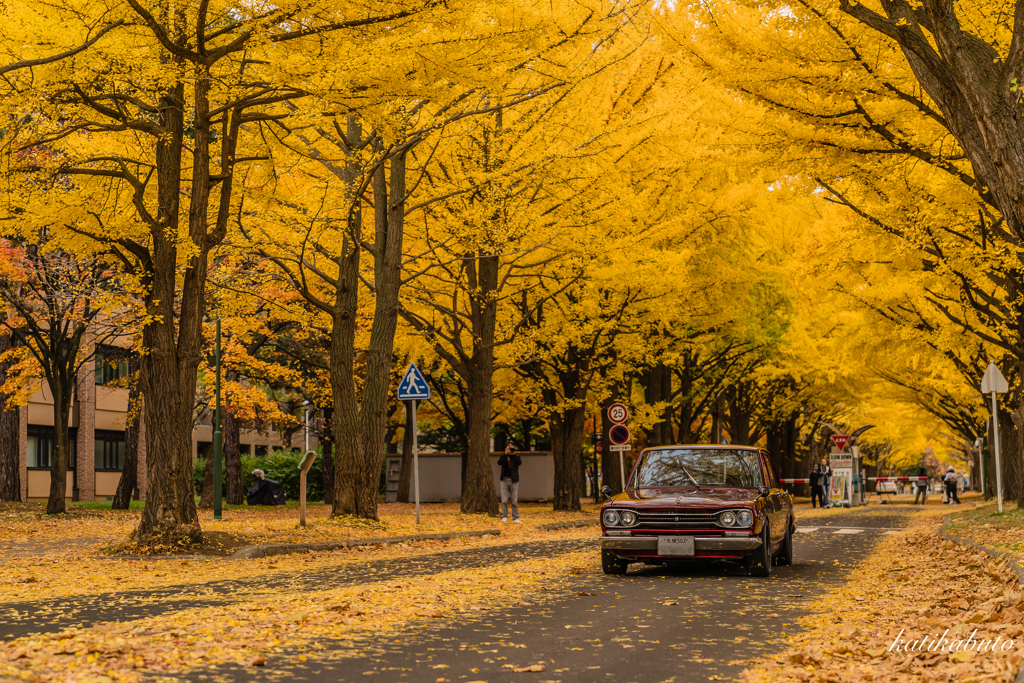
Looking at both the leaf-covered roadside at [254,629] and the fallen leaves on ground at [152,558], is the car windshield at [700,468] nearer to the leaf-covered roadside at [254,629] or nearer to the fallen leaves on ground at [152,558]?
the leaf-covered roadside at [254,629]

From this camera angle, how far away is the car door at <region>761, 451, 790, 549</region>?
40.0ft

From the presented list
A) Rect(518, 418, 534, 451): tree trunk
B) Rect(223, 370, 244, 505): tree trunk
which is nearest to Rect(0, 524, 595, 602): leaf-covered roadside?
Rect(223, 370, 244, 505): tree trunk

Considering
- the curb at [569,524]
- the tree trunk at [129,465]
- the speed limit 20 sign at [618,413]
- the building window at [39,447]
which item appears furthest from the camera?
the building window at [39,447]

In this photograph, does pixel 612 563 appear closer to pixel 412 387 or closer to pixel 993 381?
pixel 412 387

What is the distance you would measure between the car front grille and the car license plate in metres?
0.15

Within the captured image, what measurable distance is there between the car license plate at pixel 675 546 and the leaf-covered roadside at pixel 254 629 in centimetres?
113

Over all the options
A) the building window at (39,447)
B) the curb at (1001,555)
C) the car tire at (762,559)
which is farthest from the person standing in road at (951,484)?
the building window at (39,447)

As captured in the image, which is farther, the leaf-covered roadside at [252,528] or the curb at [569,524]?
the curb at [569,524]

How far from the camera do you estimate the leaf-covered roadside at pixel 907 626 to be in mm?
5941

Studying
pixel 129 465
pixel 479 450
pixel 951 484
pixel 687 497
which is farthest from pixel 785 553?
pixel 951 484

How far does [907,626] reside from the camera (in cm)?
761

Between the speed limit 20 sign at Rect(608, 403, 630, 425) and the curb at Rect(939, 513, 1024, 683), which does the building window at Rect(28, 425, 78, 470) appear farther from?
the curb at Rect(939, 513, 1024, 683)

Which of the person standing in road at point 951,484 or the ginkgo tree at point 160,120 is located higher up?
the ginkgo tree at point 160,120

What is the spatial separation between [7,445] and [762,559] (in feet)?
78.7
